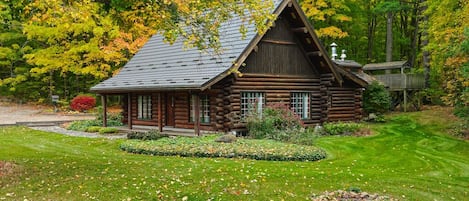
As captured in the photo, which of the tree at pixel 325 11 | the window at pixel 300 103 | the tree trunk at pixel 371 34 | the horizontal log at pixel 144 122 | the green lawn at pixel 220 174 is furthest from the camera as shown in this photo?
the tree trunk at pixel 371 34

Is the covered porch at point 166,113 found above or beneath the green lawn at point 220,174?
above

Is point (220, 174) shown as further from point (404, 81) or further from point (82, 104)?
point (82, 104)

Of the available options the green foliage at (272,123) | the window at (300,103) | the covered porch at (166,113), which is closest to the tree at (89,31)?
the covered porch at (166,113)

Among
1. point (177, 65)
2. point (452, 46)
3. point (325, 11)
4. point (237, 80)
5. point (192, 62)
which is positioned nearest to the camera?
point (237, 80)

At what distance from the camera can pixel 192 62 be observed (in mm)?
21172

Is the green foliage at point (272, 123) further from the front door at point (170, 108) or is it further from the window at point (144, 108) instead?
the window at point (144, 108)

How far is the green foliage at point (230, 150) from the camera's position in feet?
45.8

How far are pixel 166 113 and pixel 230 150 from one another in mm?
9120

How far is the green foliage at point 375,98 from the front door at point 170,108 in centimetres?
1221

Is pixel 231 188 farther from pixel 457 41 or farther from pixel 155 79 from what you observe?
pixel 457 41

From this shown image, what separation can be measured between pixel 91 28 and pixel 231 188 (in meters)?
24.5

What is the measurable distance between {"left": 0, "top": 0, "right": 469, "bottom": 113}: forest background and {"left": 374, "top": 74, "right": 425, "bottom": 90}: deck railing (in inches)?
28.4

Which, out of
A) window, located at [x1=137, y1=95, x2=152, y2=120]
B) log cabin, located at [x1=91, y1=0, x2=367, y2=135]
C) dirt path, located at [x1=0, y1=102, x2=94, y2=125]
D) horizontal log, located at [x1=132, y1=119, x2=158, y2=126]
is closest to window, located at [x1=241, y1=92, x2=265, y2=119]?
log cabin, located at [x1=91, y1=0, x2=367, y2=135]

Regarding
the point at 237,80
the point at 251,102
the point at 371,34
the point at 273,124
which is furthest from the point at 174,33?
the point at 371,34
